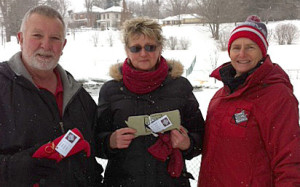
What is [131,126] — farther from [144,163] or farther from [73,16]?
[73,16]

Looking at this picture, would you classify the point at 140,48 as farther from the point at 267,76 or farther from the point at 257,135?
the point at 257,135

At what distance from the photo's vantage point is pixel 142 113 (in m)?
2.76

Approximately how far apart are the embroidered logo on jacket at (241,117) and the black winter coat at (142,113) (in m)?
0.56

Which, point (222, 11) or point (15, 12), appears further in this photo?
point (222, 11)

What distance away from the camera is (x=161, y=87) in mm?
2859

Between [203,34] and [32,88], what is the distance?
1668 inches

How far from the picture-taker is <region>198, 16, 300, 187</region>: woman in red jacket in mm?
2141

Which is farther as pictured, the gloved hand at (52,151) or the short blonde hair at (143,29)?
the short blonde hair at (143,29)

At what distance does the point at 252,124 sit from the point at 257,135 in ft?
0.32

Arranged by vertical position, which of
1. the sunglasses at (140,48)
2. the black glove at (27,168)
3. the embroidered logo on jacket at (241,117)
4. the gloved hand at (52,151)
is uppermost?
the sunglasses at (140,48)

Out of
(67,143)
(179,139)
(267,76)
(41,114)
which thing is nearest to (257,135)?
(267,76)

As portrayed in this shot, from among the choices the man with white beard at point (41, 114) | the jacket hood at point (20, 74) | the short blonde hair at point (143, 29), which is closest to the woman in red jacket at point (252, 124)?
the short blonde hair at point (143, 29)

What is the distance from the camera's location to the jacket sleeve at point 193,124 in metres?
2.87

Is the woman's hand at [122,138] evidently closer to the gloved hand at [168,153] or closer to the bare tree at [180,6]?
the gloved hand at [168,153]
